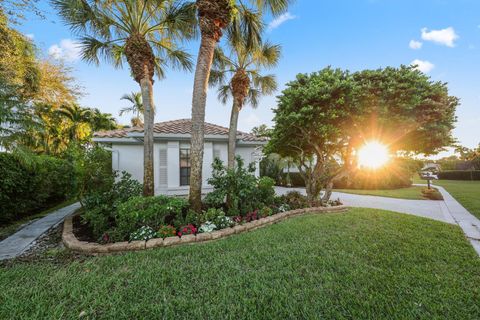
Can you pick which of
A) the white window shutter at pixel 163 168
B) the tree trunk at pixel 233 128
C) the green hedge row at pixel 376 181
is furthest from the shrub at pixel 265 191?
the green hedge row at pixel 376 181

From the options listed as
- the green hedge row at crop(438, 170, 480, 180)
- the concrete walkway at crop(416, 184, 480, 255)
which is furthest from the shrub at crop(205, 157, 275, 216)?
the green hedge row at crop(438, 170, 480, 180)

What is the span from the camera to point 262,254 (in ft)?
11.8

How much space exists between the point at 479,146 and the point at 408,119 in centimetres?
4220

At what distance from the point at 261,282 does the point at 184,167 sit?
8294mm

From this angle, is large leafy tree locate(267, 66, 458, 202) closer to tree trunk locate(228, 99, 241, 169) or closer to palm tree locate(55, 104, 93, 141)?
tree trunk locate(228, 99, 241, 169)

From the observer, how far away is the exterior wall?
9.77 m

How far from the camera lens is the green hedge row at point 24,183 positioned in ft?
19.3

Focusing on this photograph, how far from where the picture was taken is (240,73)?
361 inches

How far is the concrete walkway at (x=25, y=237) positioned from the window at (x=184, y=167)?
491 centimetres

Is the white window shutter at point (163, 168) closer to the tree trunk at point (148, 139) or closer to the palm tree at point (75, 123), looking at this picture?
the tree trunk at point (148, 139)

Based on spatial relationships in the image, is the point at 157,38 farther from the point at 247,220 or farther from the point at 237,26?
the point at 247,220

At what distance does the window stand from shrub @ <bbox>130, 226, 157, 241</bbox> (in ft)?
19.2

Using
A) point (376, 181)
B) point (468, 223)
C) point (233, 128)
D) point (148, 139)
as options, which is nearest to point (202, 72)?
point (148, 139)

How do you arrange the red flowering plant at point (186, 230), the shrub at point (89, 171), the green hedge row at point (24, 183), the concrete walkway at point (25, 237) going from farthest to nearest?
the shrub at point (89, 171) < the green hedge row at point (24, 183) < the red flowering plant at point (186, 230) < the concrete walkway at point (25, 237)
